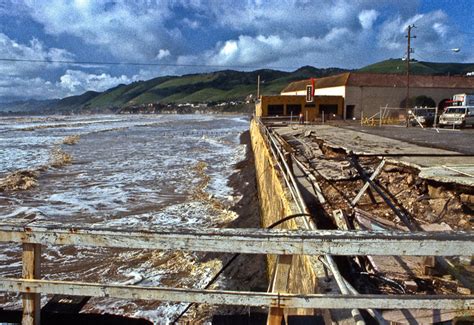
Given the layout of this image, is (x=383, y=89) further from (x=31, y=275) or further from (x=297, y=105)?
(x=31, y=275)

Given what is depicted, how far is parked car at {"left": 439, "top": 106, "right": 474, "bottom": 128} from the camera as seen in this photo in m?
27.5

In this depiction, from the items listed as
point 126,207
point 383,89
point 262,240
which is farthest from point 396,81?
point 262,240

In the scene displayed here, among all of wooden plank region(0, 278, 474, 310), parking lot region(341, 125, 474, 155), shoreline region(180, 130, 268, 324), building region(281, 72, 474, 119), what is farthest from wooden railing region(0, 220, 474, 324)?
building region(281, 72, 474, 119)

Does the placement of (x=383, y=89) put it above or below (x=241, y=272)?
above

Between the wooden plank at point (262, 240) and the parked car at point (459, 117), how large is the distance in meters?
30.0

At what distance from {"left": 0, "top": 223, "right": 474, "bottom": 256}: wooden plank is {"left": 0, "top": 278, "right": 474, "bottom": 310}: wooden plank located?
0.30 m

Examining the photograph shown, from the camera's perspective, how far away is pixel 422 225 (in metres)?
6.11

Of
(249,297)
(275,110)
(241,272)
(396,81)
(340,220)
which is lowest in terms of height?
(241,272)

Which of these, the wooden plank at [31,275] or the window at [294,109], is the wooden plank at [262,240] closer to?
the wooden plank at [31,275]

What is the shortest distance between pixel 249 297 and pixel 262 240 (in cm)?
40

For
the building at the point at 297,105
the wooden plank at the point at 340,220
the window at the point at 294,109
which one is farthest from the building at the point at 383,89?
the wooden plank at the point at 340,220

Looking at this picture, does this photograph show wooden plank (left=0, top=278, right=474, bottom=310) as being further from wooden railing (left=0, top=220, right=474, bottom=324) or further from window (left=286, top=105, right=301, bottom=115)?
window (left=286, top=105, right=301, bottom=115)

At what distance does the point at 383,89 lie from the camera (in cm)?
5259

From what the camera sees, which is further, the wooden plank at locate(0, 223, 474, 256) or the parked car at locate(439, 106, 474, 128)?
the parked car at locate(439, 106, 474, 128)
